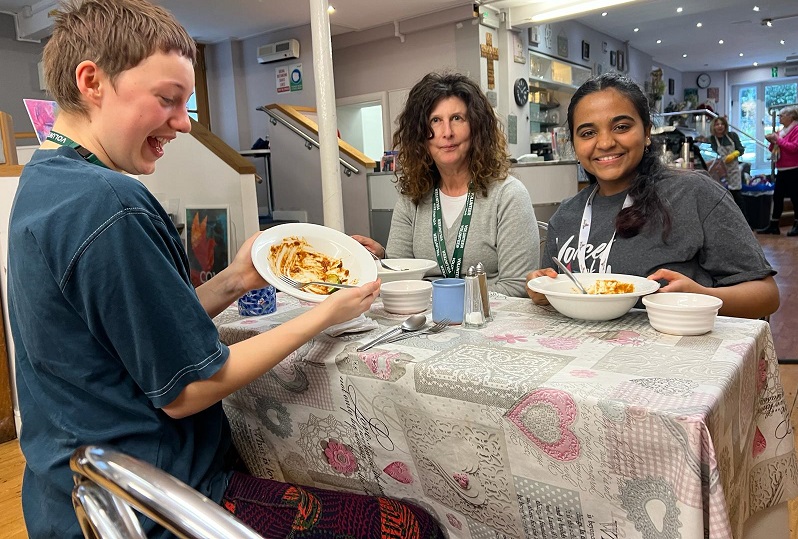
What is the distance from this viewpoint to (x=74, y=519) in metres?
0.99

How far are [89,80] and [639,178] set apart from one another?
4.64 ft

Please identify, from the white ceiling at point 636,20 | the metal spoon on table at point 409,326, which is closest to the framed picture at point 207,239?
the metal spoon on table at point 409,326

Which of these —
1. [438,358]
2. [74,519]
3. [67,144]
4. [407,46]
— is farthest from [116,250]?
[407,46]

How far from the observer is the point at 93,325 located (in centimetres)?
92

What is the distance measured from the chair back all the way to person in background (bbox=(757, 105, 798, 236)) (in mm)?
9811

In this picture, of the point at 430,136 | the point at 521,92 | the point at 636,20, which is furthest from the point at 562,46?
the point at 430,136

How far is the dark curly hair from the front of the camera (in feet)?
5.37

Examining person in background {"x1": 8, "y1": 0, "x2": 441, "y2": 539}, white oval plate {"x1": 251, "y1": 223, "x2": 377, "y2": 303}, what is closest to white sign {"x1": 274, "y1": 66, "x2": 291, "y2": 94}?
white oval plate {"x1": 251, "y1": 223, "x2": 377, "y2": 303}

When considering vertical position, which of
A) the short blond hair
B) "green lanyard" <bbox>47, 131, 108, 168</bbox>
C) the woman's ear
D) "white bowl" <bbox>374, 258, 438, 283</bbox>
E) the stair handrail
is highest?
the stair handrail

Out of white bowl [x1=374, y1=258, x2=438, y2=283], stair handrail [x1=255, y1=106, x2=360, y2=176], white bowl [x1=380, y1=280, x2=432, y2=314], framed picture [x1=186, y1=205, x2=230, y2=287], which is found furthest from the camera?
stair handrail [x1=255, y1=106, x2=360, y2=176]

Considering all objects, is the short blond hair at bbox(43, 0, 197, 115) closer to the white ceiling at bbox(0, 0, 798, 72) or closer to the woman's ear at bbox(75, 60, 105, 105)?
the woman's ear at bbox(75, 60, 105, 105)

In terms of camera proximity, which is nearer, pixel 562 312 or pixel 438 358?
pixel 438 358

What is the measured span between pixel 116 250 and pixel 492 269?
1.48 metres

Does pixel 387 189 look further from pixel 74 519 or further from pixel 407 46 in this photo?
pixel 74 519
